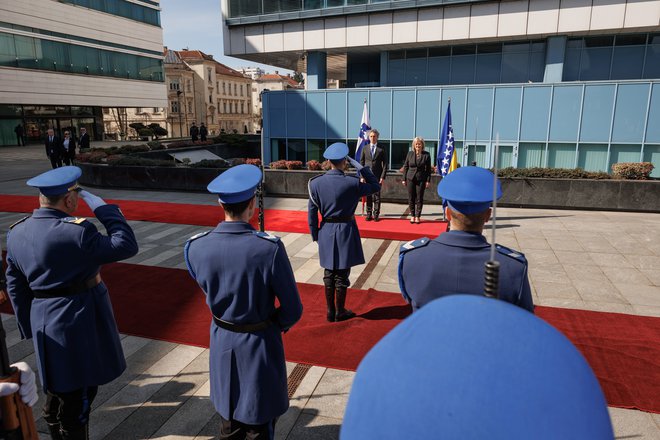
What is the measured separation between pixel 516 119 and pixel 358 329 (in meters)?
16.5

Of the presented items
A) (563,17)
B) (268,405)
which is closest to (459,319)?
(268,405)

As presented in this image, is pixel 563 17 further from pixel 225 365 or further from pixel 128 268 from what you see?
pixel 225 365

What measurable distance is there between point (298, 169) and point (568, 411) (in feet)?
49.4

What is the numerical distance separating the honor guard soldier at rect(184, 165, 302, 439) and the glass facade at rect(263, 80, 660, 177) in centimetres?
1555

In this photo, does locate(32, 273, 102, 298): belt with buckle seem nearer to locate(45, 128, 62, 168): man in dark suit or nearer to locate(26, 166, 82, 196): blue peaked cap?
locate(26, 166, 82, 196): blue peaked cap

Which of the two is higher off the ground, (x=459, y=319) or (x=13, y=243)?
(x=459, y=319)

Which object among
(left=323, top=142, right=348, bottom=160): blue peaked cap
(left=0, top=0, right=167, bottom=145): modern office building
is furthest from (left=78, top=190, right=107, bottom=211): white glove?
(left=0, top=0, right=167, bottom=145): modern office building

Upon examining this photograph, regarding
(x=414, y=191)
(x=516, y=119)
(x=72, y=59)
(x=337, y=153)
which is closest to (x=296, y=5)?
(x=516, y=119)

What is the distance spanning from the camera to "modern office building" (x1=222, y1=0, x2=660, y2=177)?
18.1 metres

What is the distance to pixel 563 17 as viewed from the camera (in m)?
18.7

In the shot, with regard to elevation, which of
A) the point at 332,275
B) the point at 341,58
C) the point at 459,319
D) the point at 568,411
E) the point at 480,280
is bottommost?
the point at 332,275

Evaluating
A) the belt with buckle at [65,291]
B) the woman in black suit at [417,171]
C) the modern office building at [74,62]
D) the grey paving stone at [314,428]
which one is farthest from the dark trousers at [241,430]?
the modern office building at [74,62]

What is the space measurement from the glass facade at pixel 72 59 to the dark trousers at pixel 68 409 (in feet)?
136

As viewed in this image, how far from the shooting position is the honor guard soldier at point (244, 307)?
3014mm
